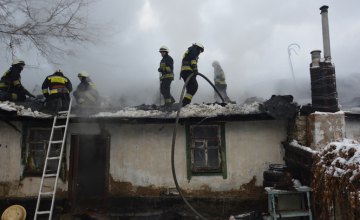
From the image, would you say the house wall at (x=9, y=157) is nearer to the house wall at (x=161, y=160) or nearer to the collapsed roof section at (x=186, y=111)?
the house wall at (x=161, y=160)

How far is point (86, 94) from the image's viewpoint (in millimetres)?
9703

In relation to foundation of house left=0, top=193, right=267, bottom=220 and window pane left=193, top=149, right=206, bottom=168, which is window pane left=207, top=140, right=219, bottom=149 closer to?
window pane left=193, top=149, right=206, bottom=168

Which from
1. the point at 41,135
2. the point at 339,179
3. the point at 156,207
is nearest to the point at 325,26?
the point at 339,179

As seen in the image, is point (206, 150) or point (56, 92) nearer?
point (56, 92)

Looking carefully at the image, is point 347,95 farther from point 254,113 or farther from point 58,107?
point 58,107

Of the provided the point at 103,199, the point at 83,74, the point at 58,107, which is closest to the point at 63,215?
the point at 103,199

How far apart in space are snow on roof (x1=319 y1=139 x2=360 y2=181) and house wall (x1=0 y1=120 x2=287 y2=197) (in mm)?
2721

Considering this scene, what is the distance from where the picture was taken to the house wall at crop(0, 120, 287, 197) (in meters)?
8.65

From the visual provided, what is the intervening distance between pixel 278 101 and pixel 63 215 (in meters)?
6.23

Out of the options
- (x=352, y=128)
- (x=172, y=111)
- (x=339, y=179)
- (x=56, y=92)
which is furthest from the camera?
(x=352, y=128)

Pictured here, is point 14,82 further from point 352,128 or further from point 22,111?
point 352,128

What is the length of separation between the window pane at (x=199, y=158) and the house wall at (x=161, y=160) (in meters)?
0.33

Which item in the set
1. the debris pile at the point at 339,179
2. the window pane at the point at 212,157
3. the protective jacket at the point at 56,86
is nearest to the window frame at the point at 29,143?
the protective jacket at the point at 56,86

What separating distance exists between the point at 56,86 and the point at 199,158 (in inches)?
169
